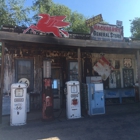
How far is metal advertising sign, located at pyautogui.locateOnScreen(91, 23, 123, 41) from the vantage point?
302 inches

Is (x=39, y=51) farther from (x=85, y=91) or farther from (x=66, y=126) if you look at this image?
(x=66, y=126)

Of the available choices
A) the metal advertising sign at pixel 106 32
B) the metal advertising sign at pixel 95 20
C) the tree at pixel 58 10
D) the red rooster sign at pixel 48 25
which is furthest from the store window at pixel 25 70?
the tree at pixel 58 10

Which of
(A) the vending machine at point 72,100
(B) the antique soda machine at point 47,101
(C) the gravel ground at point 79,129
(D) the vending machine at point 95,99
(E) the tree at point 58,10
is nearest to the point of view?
(C) the gravel ground at point 79,129

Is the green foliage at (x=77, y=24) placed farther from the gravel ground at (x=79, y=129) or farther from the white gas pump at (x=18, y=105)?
the white gas pump at (x=18, y=105)

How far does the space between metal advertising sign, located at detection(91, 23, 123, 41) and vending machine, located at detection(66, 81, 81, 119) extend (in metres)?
2.84

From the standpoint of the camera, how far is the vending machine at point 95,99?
6.51 metres

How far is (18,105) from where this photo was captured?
5410mm

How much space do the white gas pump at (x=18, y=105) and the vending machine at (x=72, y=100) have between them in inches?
66.3

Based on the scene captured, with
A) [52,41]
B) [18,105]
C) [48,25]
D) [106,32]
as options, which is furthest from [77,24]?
[18,105]

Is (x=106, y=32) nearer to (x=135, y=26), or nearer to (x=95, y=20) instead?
(x=95, y=20)

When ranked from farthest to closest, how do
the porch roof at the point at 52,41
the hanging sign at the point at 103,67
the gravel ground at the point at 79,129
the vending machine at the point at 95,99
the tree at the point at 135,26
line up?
1. the tree at the point at 135,26
2. the hanging sign at the point at 103,67
3. the vending machine at the point at 95,99
4. the porch roof at the point at 52,41
5. the gravel ground at the point at 79,129

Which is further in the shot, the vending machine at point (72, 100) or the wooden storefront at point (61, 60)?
the wooden storefront at point (61, 60)

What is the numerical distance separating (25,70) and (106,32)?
459 centimetres

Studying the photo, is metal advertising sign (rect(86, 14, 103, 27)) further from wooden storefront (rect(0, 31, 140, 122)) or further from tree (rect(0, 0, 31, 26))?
tree (rect(0, 0, 31, 26))
